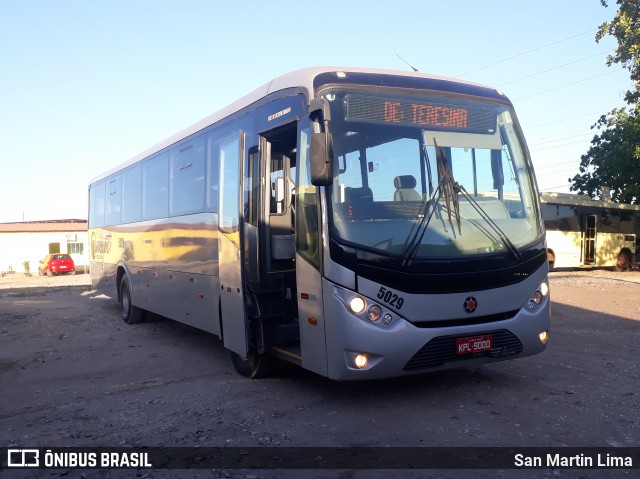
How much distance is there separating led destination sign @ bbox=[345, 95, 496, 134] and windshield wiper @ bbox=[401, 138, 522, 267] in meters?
0.27

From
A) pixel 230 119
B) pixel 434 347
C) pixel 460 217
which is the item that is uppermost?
pixel 230 119

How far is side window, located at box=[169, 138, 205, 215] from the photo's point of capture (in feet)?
29.6

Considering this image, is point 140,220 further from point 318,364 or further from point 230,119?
point 318,364

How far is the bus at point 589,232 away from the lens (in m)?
27.7

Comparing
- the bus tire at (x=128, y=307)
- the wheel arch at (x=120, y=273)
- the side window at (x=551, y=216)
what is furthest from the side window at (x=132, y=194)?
the side window at (x=551, y=216)

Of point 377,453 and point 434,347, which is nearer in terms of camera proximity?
point 377,453

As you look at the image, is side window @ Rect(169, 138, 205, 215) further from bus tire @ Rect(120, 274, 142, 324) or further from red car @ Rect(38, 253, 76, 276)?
red car @ Rect(38, 253, 76, 276)

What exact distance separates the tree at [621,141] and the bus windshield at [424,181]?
20.8 meters

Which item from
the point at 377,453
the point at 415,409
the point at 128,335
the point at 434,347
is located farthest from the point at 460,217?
the point at 128,335

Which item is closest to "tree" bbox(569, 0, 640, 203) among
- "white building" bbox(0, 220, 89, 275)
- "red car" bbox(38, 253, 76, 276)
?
"red car" bbox(38, 253, 76, 276)

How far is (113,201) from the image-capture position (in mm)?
14250

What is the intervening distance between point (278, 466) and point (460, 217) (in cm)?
295

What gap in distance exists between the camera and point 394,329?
562cm

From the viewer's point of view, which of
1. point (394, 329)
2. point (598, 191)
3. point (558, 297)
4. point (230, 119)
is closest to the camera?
point (394, 329)
